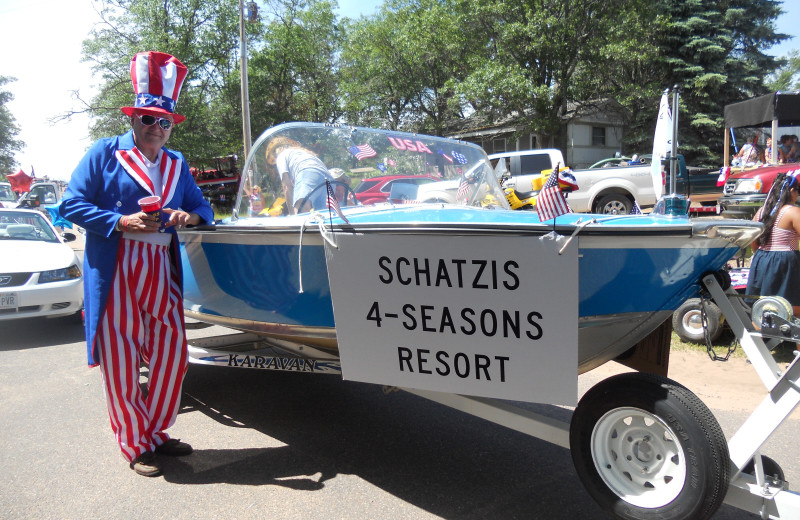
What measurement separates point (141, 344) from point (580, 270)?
2482 millimetres

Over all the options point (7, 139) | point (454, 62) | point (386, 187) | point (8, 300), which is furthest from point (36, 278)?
point (7, 139)

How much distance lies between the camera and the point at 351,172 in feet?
13.2

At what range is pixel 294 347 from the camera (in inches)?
154

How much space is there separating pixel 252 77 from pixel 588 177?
1968 cm

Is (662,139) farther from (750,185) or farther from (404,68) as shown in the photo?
(404,68)

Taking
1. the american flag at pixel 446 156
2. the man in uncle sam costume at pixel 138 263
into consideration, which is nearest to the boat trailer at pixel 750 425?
the man in uncle sam costume at pixel 138 263

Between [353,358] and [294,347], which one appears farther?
[294,347]

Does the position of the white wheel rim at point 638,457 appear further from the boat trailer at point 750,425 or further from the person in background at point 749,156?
the person in background at point 749,156

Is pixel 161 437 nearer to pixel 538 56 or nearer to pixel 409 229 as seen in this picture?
pixel 409 229

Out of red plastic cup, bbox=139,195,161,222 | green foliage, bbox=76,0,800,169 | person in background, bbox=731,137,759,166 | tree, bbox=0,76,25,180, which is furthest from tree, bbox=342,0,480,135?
tree, bbox=0,76,25,180

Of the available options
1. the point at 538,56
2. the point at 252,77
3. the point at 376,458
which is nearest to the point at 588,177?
the point at 538,56

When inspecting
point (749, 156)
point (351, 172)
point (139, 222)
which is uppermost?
point (749, 156)

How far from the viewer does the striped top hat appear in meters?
3.21

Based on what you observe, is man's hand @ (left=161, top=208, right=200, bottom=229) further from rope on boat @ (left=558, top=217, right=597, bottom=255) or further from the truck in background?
the truck in background
